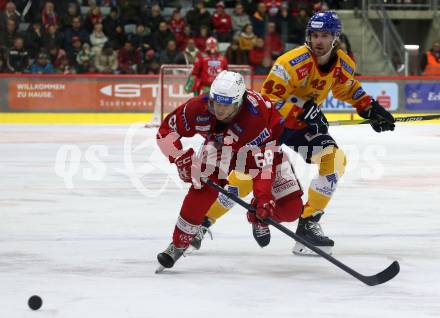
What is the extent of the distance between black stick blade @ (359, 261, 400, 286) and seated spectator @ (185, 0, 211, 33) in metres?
12.8

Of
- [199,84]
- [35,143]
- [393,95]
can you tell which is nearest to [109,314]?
[35,143]

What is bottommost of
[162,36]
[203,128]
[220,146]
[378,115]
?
[162,36]

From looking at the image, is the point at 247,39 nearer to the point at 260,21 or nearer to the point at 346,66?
the point at 260,21

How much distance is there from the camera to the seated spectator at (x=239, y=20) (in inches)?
678

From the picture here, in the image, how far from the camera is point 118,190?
741 centimetres

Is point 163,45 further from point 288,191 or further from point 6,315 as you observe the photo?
point 6,315

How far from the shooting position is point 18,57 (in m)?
15.6

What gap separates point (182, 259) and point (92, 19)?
39.9ft

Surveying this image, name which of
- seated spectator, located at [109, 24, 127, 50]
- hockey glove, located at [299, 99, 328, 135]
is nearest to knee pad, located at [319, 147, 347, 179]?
hockey glove, located at [299, 99, 328, 135]

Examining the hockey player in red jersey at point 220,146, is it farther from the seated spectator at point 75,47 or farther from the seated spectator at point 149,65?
the seated spectator at point 75,47

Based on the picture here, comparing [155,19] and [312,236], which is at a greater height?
[312,236]

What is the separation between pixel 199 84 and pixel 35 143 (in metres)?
3.80

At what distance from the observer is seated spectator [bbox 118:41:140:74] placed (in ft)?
52.7

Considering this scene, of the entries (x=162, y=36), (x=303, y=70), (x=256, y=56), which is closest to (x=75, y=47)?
(x=162, y=36)
